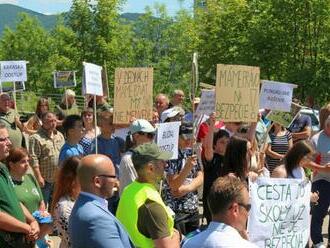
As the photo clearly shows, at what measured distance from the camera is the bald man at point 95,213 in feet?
12.3

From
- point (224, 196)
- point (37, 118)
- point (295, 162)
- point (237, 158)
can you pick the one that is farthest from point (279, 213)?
point (37, 118)

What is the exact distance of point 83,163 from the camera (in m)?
4.00

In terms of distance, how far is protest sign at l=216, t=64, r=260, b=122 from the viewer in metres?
7.33

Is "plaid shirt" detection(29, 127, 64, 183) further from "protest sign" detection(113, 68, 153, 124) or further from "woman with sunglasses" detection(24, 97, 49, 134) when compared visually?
"woman with sunglasses" detection(24, 97, 49, 134)

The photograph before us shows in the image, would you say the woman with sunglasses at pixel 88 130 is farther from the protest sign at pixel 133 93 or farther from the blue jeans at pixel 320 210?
the blue jeans at pixel 320 210

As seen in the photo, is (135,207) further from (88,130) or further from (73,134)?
(88,130)

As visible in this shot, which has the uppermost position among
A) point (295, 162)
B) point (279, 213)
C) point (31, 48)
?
point (31, 48)

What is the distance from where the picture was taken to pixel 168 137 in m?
6.70

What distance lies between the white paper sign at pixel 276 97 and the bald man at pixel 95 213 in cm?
437

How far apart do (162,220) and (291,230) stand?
179 cm

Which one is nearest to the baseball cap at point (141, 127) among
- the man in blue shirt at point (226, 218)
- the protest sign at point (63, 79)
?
the man in blue shirt at point (226, 218)

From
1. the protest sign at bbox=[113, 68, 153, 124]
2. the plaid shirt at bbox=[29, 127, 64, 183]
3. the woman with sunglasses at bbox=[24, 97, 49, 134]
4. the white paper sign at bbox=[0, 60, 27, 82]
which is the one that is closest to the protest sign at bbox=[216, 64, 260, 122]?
the protest sign at bbox=[113, 68, 153, 124]

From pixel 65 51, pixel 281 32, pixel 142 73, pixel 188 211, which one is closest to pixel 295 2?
pixel 281 32

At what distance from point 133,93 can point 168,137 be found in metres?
1.32
